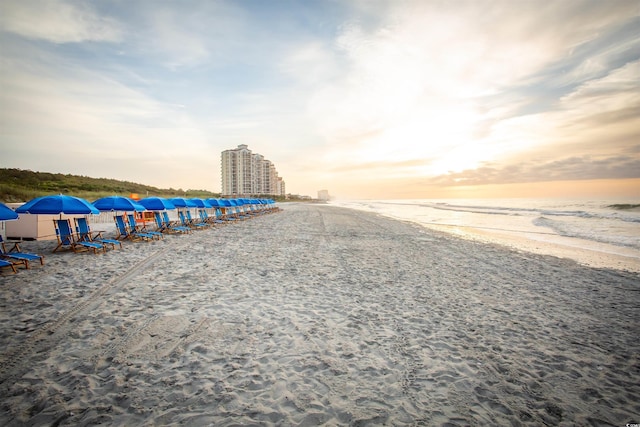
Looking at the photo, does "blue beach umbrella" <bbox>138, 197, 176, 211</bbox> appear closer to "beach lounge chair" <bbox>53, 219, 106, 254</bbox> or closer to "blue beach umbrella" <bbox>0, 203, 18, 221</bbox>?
"beach lounge chair" <bbox>53, 219, 106, 254</bbox>

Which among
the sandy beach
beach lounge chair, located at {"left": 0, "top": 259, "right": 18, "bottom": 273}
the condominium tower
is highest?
Answer: the condominium tower

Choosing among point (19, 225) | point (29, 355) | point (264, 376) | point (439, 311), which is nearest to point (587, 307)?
point (439, 311)

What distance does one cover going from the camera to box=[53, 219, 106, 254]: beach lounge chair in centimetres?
1012

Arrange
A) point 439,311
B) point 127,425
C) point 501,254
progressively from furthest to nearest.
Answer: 1. point 501,254
2. point 439,311
3. point 127,425

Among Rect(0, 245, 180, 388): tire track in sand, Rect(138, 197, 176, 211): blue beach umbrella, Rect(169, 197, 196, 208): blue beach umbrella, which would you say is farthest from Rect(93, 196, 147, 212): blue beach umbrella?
Rect(0, 245, 180, 388): tire track in sand

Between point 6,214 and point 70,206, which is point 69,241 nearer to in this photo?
point 70,206

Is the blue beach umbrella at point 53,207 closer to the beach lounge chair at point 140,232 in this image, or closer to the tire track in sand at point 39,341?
the beach lounge chair at point 140,232

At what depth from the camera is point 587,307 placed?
602 centimetres

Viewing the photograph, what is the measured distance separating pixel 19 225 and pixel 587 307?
67.4 feet

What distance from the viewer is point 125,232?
13117 millimetres

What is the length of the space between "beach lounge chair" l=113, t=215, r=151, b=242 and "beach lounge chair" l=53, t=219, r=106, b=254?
90.4 inches

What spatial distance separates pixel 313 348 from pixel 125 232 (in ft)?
42.7

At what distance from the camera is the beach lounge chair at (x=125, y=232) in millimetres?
13117

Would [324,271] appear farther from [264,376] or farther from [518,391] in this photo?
[518,391]
